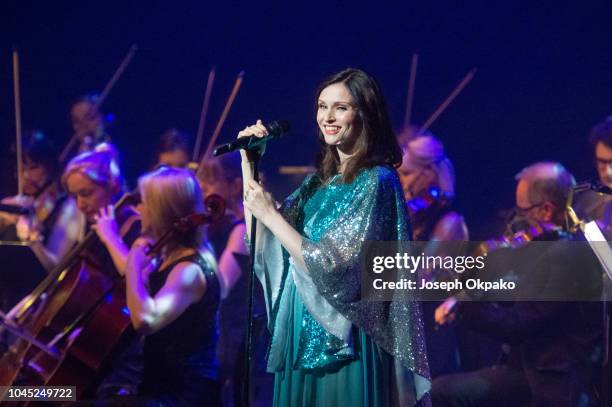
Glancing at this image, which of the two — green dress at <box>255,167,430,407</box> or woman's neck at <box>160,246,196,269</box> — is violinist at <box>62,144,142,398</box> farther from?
green dress at <box>255,167,430,407</box>

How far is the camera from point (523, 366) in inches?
134

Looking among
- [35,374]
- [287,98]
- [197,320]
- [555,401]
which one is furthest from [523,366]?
[287,98]

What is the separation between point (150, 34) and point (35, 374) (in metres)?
2.71

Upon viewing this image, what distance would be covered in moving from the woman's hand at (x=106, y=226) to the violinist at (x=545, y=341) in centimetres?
170

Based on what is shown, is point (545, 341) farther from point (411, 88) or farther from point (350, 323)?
point (411, 88)

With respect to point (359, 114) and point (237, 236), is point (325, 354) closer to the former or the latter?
point (359, 114)

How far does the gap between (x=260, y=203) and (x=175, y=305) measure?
3.70 ft

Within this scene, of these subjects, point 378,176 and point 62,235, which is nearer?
point 378,176

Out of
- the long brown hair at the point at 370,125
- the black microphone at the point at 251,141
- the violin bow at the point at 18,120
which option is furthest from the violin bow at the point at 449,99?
the black microphone at the point at 251,141

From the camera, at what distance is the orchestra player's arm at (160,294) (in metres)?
3.00

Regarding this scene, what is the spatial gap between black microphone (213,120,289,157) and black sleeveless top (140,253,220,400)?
1.14m

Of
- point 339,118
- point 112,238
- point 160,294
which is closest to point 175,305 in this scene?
point 160,294

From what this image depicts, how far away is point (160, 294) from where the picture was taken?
308 centimetres

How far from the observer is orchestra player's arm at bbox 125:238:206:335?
3004 mm
